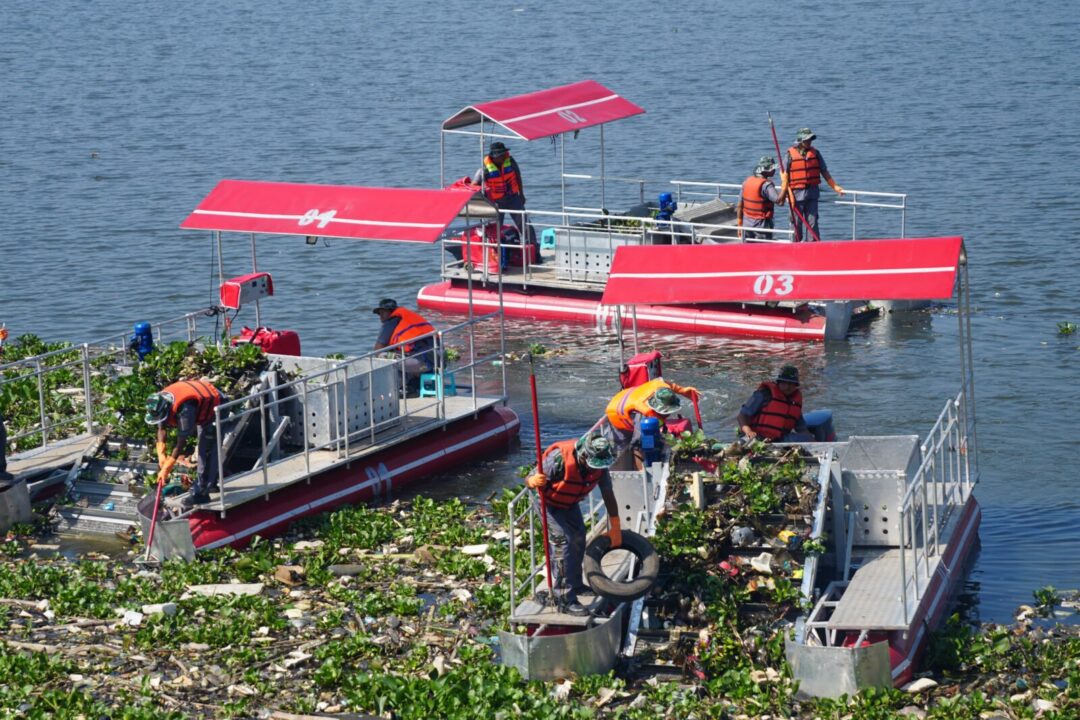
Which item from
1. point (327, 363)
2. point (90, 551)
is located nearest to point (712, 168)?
point (327, 363)

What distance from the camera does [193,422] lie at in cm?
1930

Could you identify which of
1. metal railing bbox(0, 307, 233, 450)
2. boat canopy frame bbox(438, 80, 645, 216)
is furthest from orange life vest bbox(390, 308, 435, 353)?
boat canopy frame bbox(438, 80, 645, 216)

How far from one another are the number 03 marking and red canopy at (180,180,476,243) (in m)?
4.24

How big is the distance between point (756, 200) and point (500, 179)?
454 centimetres

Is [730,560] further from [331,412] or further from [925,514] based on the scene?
[331,412]

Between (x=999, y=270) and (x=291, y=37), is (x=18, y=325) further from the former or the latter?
(x=291, y=37)

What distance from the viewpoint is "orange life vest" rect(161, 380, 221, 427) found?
1914 centimetres

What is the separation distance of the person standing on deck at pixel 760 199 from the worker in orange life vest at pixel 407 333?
332 inches

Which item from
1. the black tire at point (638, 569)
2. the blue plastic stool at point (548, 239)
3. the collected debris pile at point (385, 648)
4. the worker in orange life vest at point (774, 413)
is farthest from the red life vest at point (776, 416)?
the blue plastic stool at point (548, 239)

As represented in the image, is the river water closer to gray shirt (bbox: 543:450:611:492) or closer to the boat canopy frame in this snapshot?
the boat canopy frame

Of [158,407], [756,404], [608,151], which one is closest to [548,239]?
[756,404]

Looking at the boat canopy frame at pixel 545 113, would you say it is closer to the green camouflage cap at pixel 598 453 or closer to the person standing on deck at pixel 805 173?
the person standing on deck at pixel 805 173

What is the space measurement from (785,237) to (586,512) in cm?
1227

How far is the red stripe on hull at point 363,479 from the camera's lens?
1933 centimetres
